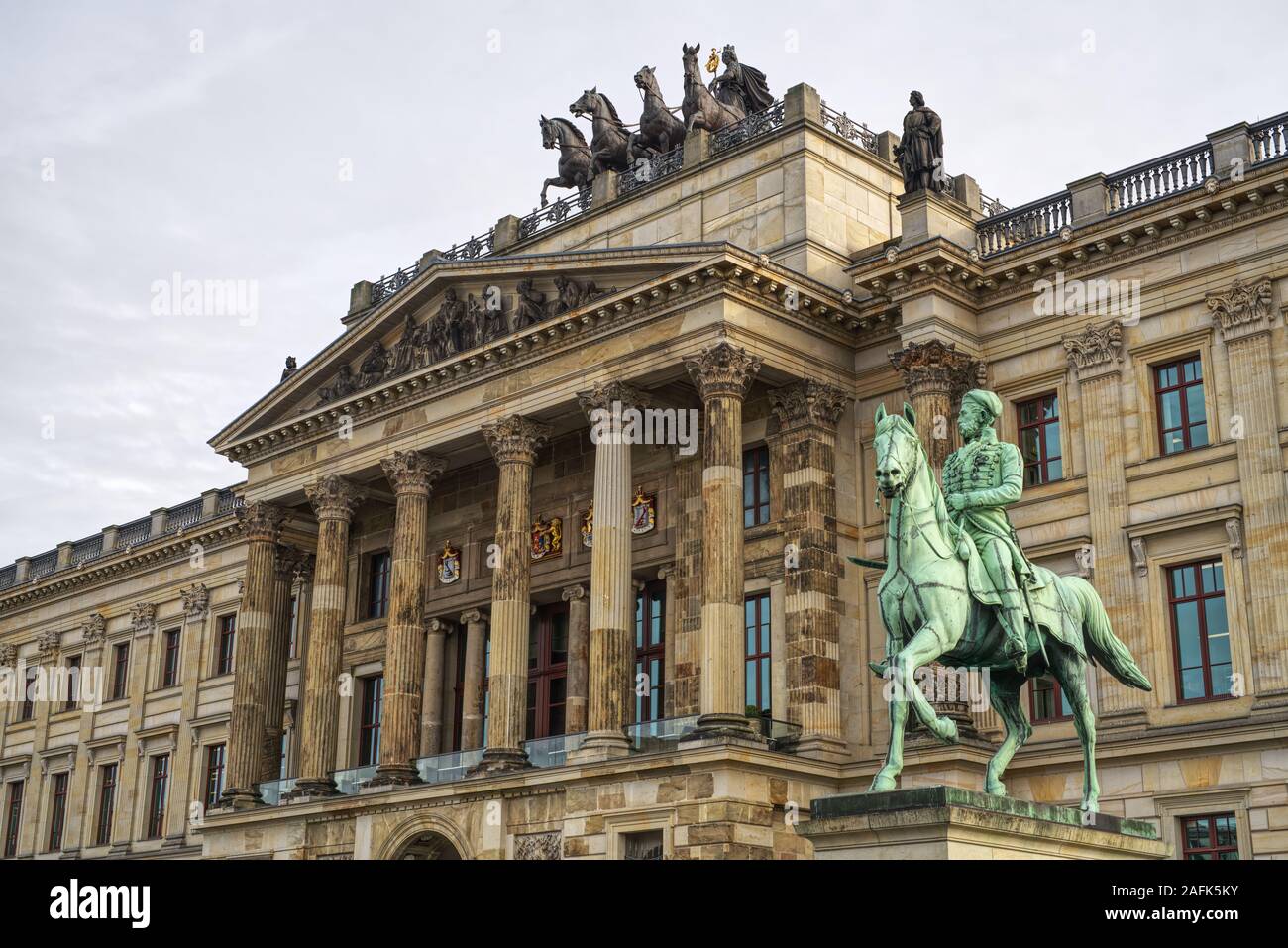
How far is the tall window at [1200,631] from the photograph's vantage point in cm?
2989

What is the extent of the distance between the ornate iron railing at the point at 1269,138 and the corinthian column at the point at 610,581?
14.2 m

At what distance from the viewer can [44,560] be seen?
65875mm

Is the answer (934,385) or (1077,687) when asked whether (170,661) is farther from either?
(1077,687)

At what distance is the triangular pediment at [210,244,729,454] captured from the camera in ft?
118

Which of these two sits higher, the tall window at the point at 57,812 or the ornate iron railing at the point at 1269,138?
the ornate iron railing at the point at 1269,138

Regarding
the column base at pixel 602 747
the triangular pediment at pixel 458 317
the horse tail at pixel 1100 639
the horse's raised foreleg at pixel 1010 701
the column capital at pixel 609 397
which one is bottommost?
the horse's raised foreleg at pixel 1010 701

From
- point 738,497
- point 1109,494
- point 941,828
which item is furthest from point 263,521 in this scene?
point 941,828

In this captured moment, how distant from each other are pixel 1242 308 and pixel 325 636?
2421 centimetres

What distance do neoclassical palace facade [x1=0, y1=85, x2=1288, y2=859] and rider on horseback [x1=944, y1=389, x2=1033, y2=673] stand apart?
13703 mm

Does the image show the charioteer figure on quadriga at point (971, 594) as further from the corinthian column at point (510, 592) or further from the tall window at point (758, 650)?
the corinthian column at point (510, 592)

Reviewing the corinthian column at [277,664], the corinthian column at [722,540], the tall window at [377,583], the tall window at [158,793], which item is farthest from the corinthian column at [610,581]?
the tall window at [158,793]

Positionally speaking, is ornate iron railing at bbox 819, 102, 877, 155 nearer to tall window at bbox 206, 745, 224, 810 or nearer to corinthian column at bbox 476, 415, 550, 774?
corinthian column at bbox 476, 415, 550, 774

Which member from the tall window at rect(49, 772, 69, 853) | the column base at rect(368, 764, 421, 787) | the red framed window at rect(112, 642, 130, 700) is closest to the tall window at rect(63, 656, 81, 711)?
the red framed window at rect(112, 642, 130, 700)

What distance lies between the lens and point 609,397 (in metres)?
35.9
